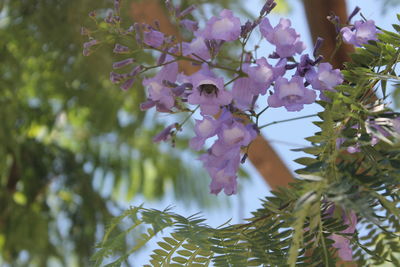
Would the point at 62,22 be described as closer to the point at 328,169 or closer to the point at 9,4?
the point at 9,4

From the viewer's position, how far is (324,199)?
383 millimetres

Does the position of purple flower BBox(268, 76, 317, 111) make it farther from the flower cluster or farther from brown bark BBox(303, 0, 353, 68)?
brown bark BBox(303, 0, 353, 68)

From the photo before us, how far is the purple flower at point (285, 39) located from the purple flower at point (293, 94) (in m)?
0.03

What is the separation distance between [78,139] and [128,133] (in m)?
0.39

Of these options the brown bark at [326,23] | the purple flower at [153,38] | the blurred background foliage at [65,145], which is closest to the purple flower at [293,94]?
the purple flower at [153,38]

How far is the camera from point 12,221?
1956mm

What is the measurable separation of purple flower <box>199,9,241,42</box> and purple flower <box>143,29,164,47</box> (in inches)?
1.9

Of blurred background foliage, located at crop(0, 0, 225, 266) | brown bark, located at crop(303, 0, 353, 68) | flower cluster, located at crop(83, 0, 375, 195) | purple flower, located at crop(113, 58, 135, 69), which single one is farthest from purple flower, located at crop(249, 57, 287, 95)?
blurred background foliage, located at crop(0, 0, 225, 266)

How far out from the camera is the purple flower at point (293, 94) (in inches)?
16.2

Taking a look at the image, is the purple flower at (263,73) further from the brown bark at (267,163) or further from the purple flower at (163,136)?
the brown bark at (267,163)

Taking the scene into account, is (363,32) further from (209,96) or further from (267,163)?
(267,163)

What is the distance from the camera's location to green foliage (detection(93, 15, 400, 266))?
0.35 m

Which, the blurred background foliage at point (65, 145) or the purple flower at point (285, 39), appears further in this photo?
the blurred background foliage at point (65, 145)

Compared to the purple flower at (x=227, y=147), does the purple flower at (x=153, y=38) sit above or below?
above
